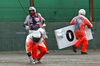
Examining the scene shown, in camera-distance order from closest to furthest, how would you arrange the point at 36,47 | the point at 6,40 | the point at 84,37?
the point at 36,47 < the point at 84,37 < the point at 6,40

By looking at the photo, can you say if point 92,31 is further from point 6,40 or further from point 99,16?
point 6,40

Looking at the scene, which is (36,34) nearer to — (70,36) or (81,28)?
(81,28)

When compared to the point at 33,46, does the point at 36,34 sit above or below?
above

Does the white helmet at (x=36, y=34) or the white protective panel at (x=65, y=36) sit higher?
the white helmet at (x=36, y=34)

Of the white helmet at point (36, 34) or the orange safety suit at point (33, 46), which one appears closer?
the white helmet at point (36, 34)

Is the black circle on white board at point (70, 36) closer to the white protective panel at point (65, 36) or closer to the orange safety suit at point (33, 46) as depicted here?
the white protective panel at point (65, 36)

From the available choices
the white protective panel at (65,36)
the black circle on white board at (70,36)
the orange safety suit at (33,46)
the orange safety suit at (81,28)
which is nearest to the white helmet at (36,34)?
the orange safety suit at (33,46)

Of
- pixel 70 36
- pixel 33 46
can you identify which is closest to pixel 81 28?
pixel 70 36

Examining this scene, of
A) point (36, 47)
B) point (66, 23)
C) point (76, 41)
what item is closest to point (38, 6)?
point (66, 23)

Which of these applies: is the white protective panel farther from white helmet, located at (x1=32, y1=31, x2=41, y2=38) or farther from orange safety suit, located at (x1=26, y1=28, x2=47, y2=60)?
white helmet, located at (x1=32, y1=31, x2=41, y2=38)

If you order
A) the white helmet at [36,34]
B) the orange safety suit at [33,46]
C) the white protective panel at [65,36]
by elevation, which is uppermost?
Answer: the white helmet at [36,34]

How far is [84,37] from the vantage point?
11883 mm

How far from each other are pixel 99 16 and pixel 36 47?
545cm

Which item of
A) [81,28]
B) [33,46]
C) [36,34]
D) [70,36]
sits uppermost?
[36,34]
